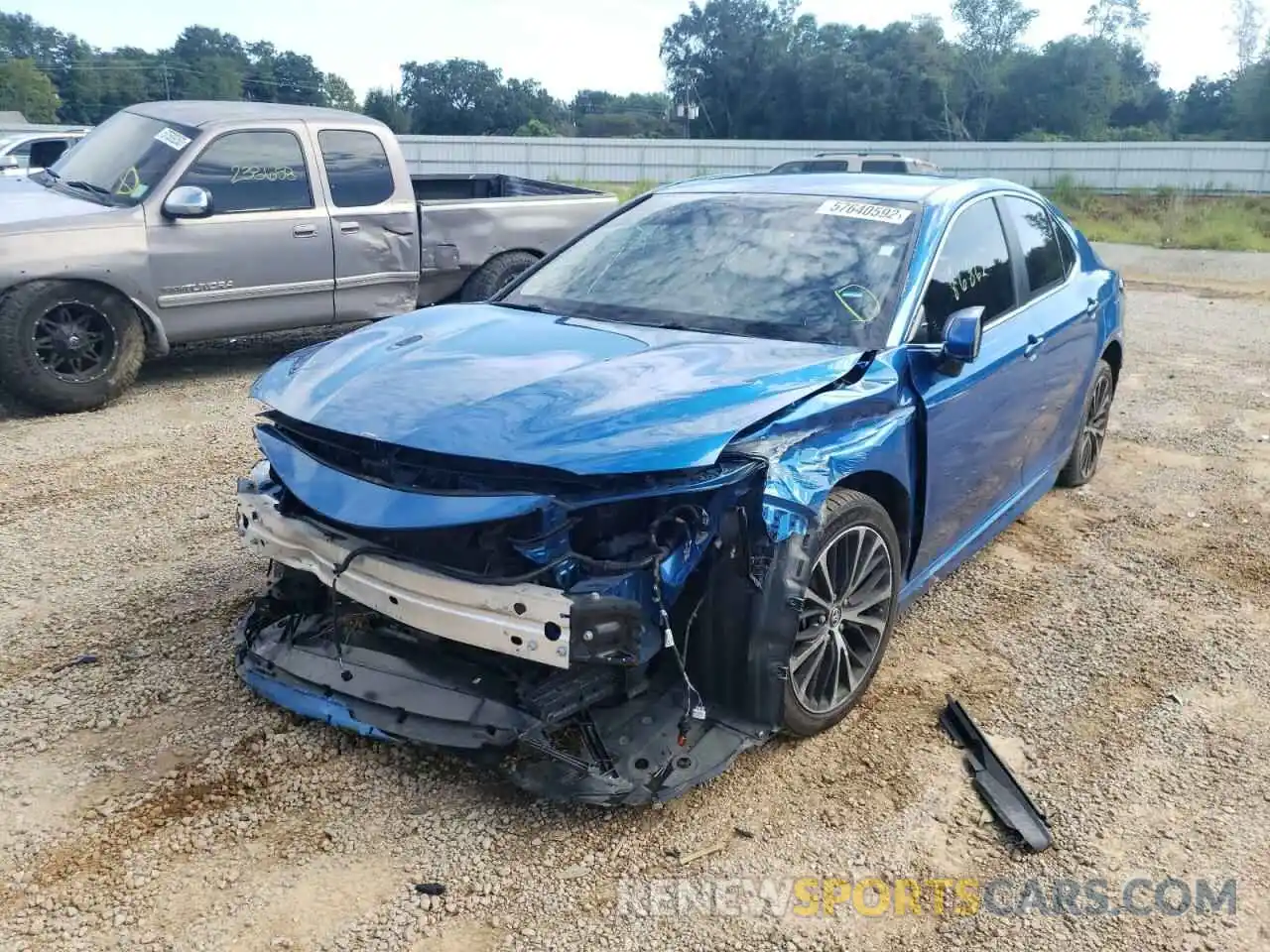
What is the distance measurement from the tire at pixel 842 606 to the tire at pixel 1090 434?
2.51 meters

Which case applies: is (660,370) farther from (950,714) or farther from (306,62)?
(306,62)

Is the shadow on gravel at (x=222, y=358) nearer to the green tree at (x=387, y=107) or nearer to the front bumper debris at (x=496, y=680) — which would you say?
the front bumper debris at (x=496, y=680)

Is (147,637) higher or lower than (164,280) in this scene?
lower

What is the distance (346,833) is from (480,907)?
0.48 meters

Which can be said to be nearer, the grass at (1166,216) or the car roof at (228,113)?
the car roof at (228,113)

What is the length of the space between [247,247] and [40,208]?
4.11 ft

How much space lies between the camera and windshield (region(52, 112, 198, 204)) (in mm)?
7105

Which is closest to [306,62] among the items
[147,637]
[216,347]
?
[216,347]

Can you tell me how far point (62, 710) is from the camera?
3.46 metres

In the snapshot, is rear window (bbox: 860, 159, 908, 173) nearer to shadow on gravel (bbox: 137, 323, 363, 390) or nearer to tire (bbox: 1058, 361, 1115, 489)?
shadow on gravel (bbox: 137, 323, 363, 390)

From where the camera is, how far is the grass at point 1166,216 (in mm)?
19266

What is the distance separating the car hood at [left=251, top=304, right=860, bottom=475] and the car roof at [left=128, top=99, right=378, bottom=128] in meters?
4.33

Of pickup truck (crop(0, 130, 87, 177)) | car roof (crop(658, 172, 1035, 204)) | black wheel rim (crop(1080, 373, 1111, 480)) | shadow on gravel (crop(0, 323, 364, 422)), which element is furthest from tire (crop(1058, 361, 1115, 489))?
pickup truck (crop(0, 130, 87, 177))

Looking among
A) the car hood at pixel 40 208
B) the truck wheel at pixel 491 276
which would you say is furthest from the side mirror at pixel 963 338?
the car hood at pixel 40 208
